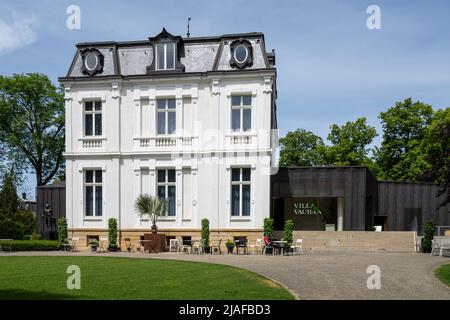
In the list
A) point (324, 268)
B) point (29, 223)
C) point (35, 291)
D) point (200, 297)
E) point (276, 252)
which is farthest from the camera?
point (29, 223)

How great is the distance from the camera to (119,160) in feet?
91.1

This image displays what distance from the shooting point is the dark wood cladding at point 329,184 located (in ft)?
100

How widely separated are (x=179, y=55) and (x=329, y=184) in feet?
39.4

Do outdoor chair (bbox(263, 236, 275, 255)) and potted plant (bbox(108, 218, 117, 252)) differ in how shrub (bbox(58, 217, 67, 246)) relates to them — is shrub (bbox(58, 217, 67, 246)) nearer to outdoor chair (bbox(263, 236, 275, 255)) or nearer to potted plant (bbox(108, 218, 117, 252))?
potted plant (bbox(108, 218, 117, 252))

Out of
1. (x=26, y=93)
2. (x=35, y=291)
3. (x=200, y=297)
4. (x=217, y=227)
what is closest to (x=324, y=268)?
(x=200, y=297)

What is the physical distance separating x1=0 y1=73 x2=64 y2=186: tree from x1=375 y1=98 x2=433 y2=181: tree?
101 ft

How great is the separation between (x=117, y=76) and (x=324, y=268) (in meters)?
16.8

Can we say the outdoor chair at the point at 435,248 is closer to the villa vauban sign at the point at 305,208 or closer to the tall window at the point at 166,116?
the villa vauban sign at the point at 305,208

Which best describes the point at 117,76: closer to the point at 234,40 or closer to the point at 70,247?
the point at 234,40

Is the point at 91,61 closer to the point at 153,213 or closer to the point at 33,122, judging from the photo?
the point at 153,213

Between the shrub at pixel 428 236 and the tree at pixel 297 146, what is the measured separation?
109ft

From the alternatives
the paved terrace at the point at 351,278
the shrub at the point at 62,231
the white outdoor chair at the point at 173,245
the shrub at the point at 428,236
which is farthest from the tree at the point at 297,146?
the paved terrace at the point at 351,278

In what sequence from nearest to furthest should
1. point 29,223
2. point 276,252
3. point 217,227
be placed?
1. point 276,252
2. point 217,227
3. point 29,223

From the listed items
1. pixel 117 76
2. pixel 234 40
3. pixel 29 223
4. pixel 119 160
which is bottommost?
pixel 29 223
